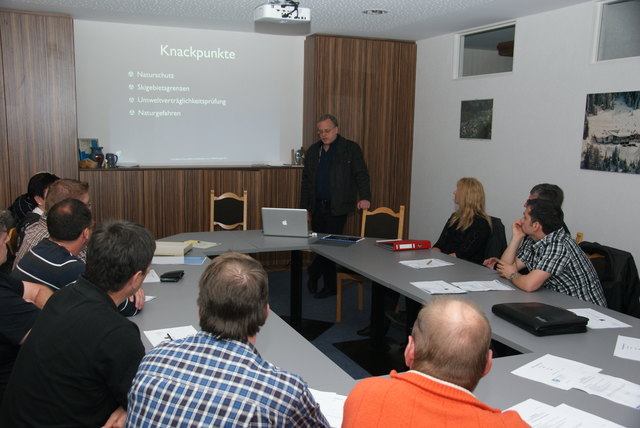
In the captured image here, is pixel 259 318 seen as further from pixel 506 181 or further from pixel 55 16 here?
pixel 55 16

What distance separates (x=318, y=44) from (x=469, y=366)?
5605 millimetres

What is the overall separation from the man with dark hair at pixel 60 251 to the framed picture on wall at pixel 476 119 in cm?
444

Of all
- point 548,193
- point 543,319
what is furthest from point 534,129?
point 543,319

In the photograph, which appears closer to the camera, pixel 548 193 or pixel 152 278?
pixel 152 278

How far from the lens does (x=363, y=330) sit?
15.6 feet

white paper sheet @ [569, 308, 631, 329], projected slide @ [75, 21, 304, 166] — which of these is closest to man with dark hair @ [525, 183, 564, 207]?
white paper sheet @ [569, 308, 631, 329]

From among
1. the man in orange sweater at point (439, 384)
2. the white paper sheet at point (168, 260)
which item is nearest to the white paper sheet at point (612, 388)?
the man in orange sweater at point (439, 384)

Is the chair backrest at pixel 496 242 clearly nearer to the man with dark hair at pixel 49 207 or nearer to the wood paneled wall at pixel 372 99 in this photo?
the wood paneled wall at pixel 372 99

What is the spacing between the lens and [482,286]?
10.7 feet

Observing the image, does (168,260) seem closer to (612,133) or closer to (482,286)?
(482,286)

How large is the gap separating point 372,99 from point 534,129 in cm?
209

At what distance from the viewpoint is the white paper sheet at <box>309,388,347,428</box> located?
1.75m

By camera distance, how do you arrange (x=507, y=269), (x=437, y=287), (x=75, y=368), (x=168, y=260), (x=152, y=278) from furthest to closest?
(x=168, y=260) → (x=507, y=269) → (x=152, y=278) → (x=437, y=287) → (x=75, y=368)

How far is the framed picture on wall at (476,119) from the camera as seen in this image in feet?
19.5
